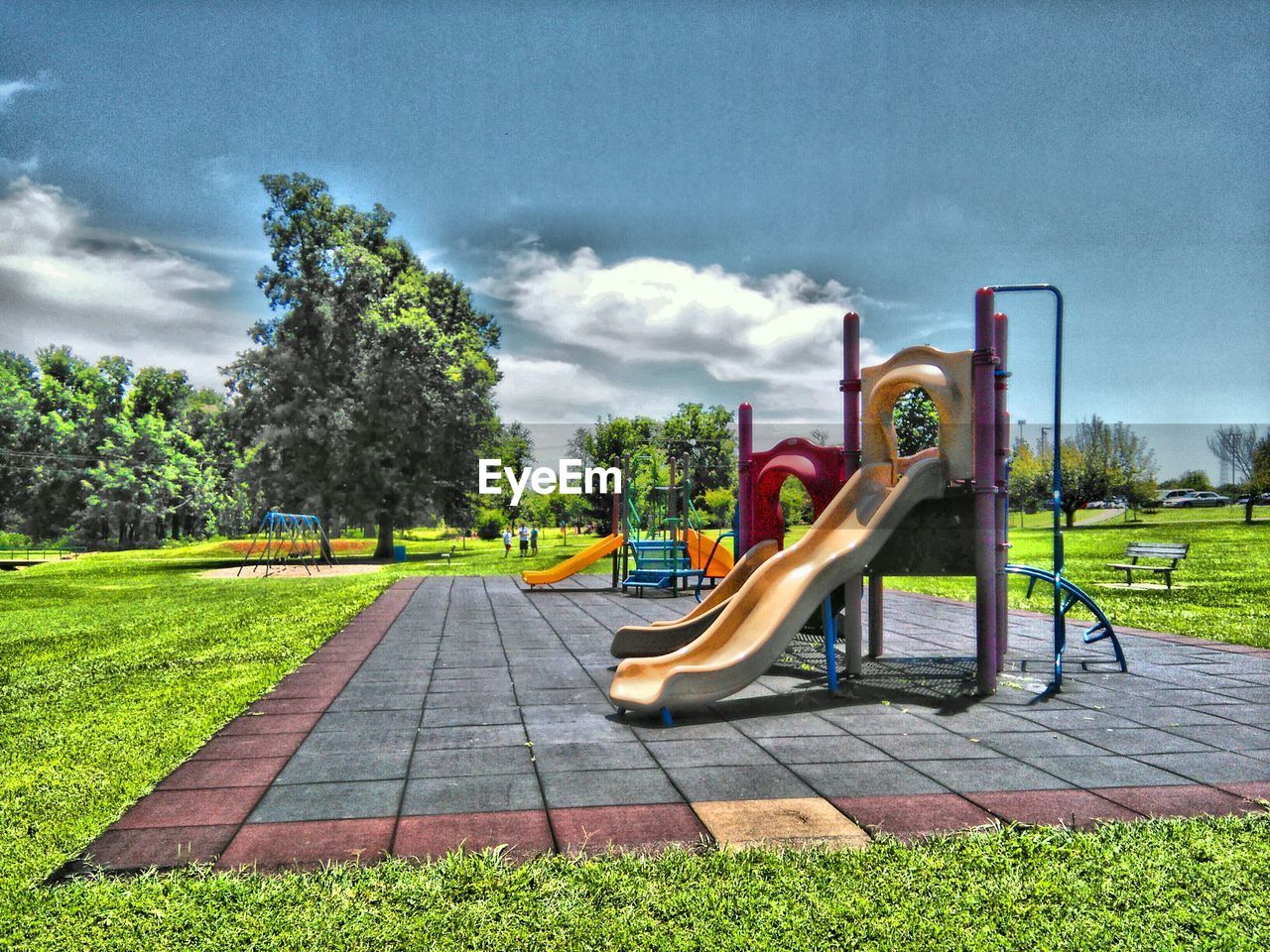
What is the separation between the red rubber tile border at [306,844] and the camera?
3.51 m

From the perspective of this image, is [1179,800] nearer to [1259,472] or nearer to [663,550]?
[663,550]

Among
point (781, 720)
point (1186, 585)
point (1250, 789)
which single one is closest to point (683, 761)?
point (781, 720)

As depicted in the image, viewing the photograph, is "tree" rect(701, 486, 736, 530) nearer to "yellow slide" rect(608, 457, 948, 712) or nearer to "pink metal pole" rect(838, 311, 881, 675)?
"pink metal pole" rect(838, 311, 881, 675)

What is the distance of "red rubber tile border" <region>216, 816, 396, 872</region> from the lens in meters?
3.51

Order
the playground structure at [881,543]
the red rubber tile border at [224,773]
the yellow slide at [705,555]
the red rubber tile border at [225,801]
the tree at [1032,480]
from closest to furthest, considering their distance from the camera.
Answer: the red rubber tile border at [225,801] < the red rubber tile border at [224,773] < the playground structure at [881,543] < the yellow slide at [705,555] < the tree at [1032,480]

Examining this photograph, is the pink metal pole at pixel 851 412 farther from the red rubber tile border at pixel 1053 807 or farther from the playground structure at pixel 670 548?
the playground structure at pixel 670 548

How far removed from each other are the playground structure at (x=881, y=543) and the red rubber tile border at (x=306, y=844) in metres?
2.42

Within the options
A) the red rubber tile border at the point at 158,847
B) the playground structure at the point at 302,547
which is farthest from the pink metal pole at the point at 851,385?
the playground structure at the point at 302,547

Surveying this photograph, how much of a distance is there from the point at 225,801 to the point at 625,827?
6.57ft

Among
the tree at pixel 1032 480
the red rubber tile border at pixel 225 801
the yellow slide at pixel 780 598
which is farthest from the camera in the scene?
the tree at pixel 1032 480

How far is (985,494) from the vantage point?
22.3ft

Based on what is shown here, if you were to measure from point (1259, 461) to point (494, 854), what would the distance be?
4403 centimetres

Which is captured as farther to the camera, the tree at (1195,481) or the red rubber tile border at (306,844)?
the tree at (1195,481)

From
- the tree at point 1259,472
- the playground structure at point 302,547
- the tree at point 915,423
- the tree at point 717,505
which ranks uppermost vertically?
the tree at point 915,423
